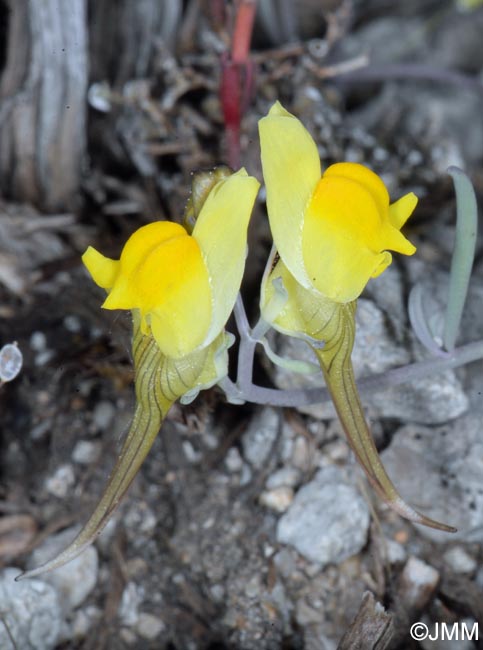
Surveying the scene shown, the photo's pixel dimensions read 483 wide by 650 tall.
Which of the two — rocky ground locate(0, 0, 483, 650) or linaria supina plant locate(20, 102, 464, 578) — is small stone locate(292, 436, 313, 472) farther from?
linaria supina plant locate(20, 102, 464, 578)

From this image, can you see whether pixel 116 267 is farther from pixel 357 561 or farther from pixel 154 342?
pixel 357 561

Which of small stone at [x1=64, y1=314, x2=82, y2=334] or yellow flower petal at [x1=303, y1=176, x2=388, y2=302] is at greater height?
yellow flower petal at [x1=303, y1=176, x2=388, y2=302]

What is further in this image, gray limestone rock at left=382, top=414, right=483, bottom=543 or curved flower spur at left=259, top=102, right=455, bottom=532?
gray limestone rock at left=382, top=414, right=483, bottom=543

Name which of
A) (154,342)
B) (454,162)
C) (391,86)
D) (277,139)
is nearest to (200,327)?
(154,342)

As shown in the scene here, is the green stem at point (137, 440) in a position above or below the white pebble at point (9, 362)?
above

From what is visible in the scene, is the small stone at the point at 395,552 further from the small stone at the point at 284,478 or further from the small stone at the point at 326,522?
the small stone at the point at 284,478

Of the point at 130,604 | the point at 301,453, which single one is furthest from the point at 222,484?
the point at 130,604

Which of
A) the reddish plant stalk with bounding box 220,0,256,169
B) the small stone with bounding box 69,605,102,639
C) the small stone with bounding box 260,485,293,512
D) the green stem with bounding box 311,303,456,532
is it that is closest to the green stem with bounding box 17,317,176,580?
the green stem with bounding box 311,303,456,532

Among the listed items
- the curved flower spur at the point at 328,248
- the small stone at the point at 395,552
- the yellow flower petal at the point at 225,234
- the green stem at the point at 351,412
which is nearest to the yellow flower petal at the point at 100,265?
the yellow flower petal at the point at 225,234
